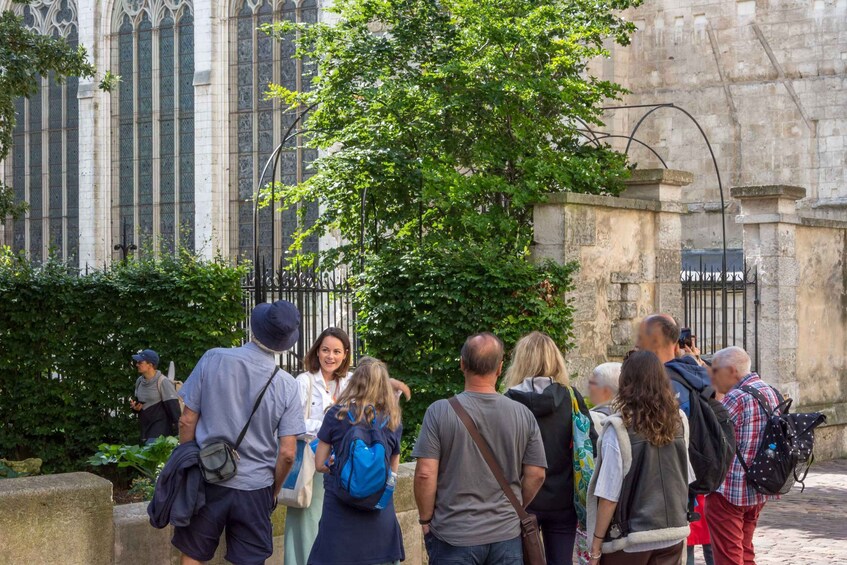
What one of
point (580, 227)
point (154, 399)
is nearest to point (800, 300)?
point (580, 227)

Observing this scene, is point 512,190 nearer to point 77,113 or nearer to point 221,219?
point 221,219

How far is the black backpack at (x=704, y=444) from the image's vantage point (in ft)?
19.1

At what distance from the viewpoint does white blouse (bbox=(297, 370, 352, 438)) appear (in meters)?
6.24

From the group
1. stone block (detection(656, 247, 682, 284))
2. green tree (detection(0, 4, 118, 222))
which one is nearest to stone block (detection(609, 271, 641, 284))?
stone block (detection(656, 247, 682, 284))

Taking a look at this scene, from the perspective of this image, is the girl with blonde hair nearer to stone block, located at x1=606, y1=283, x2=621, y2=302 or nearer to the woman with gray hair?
the woman with gray hair

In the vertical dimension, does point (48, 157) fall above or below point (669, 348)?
above

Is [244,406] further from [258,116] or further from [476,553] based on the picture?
[258,116]

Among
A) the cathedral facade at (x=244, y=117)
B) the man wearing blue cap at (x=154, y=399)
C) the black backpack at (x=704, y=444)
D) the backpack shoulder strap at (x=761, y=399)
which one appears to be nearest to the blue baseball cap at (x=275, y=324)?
the black backpack at (x=704, y=444)

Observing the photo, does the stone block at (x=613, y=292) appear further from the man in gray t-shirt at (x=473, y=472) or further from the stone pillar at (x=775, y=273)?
the man in gray t-shirt at (x=473, y=472)

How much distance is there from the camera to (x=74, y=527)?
18.2 ft

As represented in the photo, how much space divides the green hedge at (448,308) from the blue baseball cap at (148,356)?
2076 mm

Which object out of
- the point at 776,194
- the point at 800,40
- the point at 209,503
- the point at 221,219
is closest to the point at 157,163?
the point at 221,219

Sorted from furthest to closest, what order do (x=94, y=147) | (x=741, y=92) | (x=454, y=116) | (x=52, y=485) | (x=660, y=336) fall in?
(x=94, y=147), (x=741, y=92), (x=454, y=116), (x=660, y=336), (x=52, y=485)

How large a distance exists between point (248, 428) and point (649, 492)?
1.78 m
